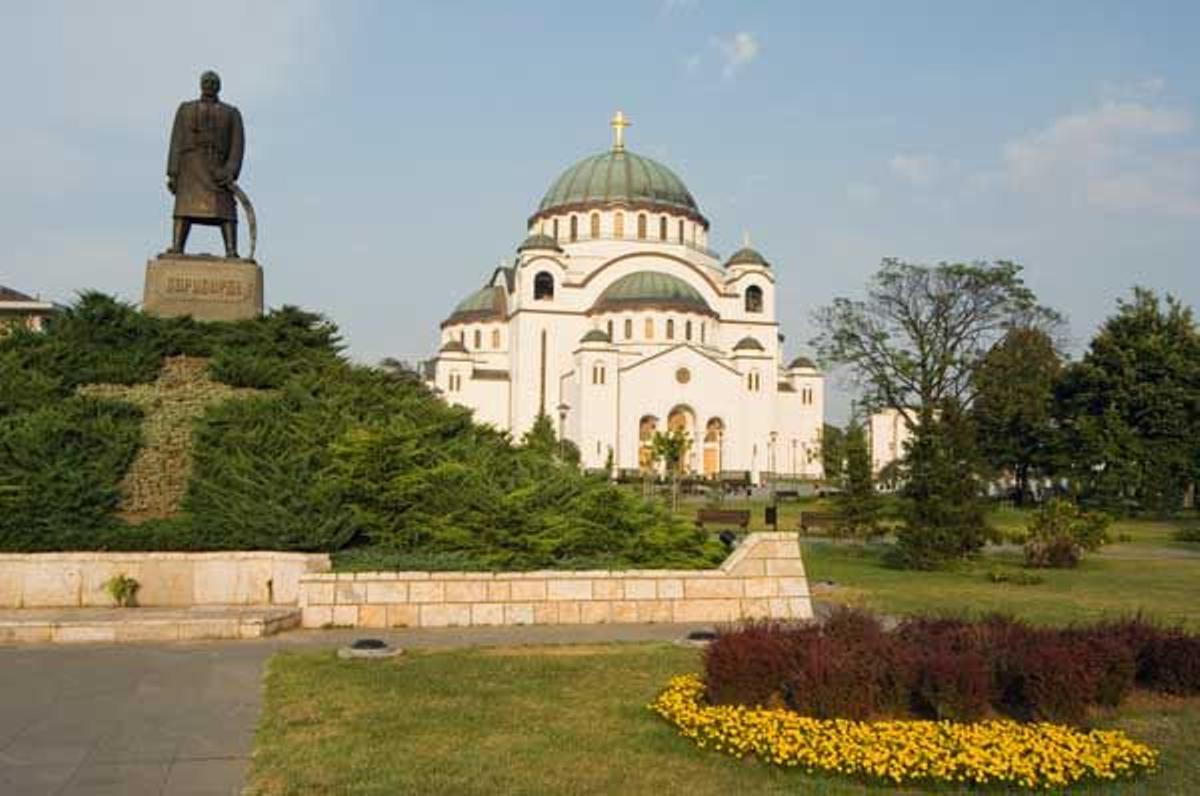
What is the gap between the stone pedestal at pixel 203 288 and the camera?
1605cm

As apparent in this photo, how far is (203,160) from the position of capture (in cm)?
1616

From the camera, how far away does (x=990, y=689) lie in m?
7.04

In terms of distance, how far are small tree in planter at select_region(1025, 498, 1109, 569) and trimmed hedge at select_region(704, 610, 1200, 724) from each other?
492 inches

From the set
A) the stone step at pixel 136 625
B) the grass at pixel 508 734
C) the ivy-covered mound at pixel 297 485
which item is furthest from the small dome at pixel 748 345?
the grass at pixel 508 734

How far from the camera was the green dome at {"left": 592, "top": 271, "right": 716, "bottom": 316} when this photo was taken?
66438 mm

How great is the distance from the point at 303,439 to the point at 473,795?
27.3ft

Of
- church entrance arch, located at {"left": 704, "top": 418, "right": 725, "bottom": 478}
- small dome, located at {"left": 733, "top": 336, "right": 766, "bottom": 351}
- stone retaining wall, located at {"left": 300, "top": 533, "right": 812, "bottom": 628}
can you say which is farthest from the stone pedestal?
small dome, located at {"left": 733, "top": 336, "right": 766, "bottom": 351}

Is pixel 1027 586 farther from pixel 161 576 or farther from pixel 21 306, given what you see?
pixel 21 306

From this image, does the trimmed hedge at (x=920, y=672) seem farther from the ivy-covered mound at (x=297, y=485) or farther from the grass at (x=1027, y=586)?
the ivy-covered mound at (x=297, y=485)

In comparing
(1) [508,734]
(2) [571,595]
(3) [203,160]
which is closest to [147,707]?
(1) [508,734]

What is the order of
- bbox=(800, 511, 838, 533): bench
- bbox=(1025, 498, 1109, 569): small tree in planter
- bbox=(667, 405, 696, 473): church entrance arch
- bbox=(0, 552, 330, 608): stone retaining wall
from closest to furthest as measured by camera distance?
bbox=(0, 552, 330, 608): stone retaining wall < bbox=(1025, 498, 1109, 569): small tree in planter < bbox=(800, 511, 838, 533): bench < bbox=(667, 405, 696, 473): church entrance arch

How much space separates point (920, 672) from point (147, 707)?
17.3ft

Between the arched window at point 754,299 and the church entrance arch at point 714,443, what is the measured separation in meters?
11.7

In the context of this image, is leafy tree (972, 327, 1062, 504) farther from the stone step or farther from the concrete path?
the stone step
